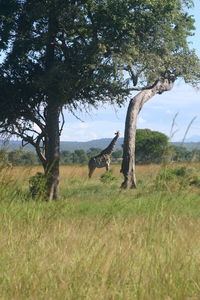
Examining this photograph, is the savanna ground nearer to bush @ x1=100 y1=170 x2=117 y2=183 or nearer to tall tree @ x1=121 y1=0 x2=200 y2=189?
tall tree @ x1=121 y1=0 x2=200 y2=189

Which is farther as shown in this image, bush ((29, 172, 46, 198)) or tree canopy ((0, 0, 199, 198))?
tree canopy ((0, 0, 199, 198))

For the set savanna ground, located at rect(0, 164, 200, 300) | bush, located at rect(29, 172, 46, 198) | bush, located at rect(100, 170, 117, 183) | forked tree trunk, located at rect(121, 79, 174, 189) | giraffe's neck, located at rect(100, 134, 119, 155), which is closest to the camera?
savanna ground, located at rect(0, 164, 200, 300)

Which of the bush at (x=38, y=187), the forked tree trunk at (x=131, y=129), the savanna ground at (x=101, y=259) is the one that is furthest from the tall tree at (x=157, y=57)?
the savanna ground at (x=101, y=259)

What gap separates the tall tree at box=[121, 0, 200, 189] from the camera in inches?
678

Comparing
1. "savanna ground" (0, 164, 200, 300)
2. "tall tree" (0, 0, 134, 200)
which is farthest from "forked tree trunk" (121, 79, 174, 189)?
"savanna ground" (0, 164, 200, 300)

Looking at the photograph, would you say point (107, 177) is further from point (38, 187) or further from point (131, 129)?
point (38, 187)

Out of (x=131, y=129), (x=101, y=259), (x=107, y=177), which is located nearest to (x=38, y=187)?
(x=101, y=259)

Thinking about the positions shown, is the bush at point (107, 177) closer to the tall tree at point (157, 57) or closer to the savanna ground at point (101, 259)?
the tall tree at point (157, 57)

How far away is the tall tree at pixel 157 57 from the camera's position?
56.5ft

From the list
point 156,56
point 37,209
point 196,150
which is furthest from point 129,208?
point 156,56

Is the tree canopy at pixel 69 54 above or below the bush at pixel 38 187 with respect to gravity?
above

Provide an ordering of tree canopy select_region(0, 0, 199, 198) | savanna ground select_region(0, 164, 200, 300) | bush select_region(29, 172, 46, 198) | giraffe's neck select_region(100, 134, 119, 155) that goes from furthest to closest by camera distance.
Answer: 1. giraffe's neck select_region(100, 134, 119, 155)
2. tree canopy select_region(0, 0, 199, 198)
3. bush select_region(29, 172, 46, 198)
4. savanna ground select_region(0, 164, 200, 300)

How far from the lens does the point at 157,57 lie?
18.0 meters

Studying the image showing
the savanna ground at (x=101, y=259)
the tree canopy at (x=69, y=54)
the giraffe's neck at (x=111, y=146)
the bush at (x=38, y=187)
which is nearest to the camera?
the savanna ground at (x=101, y=259)
